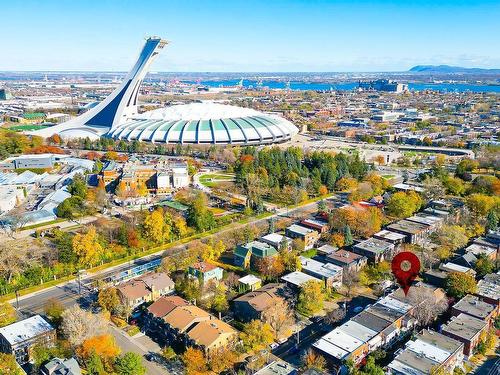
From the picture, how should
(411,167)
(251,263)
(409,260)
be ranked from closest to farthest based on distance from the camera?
(409,260)
(251,263)
(411,167)

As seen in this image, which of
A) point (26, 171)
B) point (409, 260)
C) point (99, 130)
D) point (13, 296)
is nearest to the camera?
point (409, 260)

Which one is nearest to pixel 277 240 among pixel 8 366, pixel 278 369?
pixel 278 369

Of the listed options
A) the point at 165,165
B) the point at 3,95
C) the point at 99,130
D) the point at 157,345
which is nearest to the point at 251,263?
the point at 157,345

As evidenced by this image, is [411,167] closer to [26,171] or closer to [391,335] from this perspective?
[391,335]

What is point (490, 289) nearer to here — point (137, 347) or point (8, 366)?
point (137, 347)

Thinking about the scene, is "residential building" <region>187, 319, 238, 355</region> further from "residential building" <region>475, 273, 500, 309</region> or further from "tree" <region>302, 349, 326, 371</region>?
"residential building" <region>475, 273, 500, 309</region>

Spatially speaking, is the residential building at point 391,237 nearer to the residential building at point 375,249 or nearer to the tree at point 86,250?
the residential building at point 375,249
